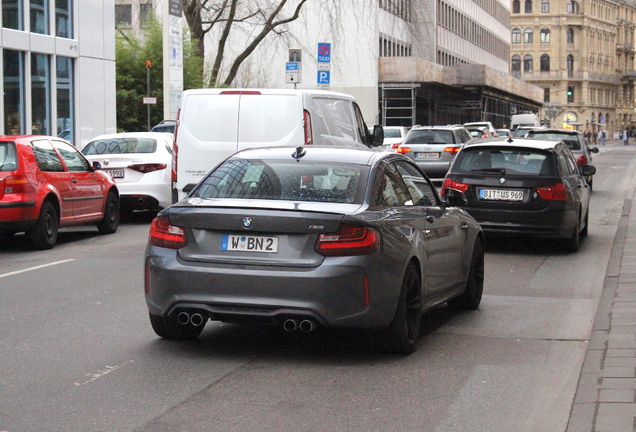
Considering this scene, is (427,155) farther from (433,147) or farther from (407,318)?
(407,318)

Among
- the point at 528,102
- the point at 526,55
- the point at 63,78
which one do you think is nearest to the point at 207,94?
the point at 63,78

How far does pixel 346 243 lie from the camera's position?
702 centimetres

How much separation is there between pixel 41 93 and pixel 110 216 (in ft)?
46.1

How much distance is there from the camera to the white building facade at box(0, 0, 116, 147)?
28641 mm

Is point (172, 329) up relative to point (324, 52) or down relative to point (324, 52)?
down

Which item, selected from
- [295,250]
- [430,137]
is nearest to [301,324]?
[295,250]

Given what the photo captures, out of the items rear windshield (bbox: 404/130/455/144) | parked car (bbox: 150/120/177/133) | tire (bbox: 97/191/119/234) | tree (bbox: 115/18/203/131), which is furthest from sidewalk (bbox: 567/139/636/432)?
tree (bbox: 115/18/203/131)

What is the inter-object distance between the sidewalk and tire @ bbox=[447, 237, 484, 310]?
3.38 ft

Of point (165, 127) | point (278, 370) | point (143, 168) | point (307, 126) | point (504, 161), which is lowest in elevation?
point (278, 370)

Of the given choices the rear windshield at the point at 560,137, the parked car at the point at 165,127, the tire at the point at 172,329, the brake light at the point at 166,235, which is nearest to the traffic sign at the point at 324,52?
the parked car at the point at 165,127

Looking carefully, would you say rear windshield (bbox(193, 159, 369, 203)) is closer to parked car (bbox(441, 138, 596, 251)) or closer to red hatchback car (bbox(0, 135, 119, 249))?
parked car (bbox(441, 138, 596, 251))

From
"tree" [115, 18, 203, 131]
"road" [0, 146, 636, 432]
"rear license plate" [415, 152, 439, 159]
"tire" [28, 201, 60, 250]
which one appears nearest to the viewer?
"road" [0, 146, 636, 432]

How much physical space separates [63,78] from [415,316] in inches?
1005

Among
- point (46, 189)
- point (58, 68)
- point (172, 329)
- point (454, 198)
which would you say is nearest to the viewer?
point (172, 329)
